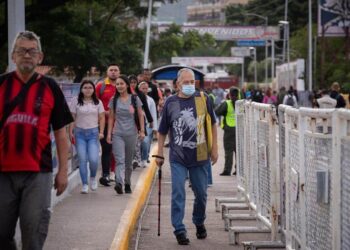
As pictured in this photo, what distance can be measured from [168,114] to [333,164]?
3631 millimetres

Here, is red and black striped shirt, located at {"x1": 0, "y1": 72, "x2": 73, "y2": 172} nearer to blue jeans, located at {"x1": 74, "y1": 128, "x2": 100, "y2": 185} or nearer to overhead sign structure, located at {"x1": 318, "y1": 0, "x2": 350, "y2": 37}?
blue jeans, located at {"x1": 74, "y1": 128, "x2": 100, "y2": 185}

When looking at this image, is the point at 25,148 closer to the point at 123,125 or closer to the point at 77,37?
the point at 123,125

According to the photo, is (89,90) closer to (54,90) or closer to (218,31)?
(54,90)

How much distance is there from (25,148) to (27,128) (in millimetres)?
132

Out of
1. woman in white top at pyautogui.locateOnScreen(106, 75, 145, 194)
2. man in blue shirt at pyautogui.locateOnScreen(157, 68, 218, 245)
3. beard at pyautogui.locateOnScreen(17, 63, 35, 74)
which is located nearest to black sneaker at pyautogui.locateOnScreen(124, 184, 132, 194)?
woman in white top at pyautogui.locateOnScreen(106, 75, 145, 194)

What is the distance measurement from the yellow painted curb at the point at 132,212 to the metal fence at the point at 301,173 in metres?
1.46

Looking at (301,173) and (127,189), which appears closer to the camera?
(301,173)

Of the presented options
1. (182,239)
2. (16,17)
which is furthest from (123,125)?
(16,17)

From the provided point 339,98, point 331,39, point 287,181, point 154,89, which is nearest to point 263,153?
point 287,181

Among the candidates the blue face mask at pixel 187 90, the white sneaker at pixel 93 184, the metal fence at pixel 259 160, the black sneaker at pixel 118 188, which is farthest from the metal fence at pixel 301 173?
the white sneaker at pixel 93 184

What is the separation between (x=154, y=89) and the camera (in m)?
23.5

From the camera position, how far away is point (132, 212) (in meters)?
11.8

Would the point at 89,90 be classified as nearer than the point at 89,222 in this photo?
No

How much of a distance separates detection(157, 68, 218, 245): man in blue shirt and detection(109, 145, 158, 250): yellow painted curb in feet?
1.96
